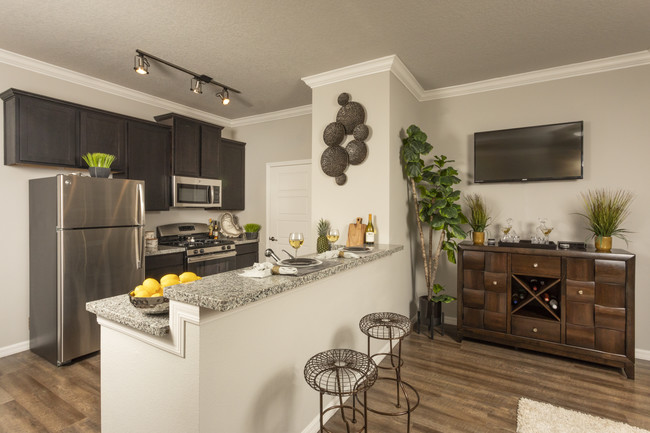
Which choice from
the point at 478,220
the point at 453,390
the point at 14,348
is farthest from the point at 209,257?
the point at 478,220

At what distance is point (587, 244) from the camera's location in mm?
3297

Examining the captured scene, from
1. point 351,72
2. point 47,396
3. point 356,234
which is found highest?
point 351,72

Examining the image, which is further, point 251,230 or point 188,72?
point 251,230

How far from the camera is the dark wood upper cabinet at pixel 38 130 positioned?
119 inches

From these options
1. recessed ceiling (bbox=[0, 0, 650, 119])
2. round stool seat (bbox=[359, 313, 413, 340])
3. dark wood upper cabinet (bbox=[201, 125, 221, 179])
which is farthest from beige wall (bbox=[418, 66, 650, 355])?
dark wood upper cabinet (bbox=[201, 125, 221, 179])

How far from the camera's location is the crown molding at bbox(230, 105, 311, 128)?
4.73 metres

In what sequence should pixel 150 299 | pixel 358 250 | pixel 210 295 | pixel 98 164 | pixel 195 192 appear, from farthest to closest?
pixel 195 192 < pixel 98 164 < pixel 358 250 < pixel 150 299 < pixel 210 295

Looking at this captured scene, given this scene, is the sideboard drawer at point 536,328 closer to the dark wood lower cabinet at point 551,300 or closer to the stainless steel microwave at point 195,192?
the dark wood lower cabinet at point 551,300

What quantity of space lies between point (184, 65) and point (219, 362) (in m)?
3.09

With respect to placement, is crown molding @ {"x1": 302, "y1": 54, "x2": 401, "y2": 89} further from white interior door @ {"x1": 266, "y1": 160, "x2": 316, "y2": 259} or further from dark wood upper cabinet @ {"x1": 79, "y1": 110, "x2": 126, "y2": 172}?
dark wood upper cabinet @ {"x1": 79, "y1": 110, "x2": 126, "y2": 172}

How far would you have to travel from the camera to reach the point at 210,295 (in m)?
1.28

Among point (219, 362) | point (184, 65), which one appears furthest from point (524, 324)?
point (184, 65)

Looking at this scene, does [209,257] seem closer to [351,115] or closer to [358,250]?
[358,250]

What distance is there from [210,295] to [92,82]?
3785 millimetres
